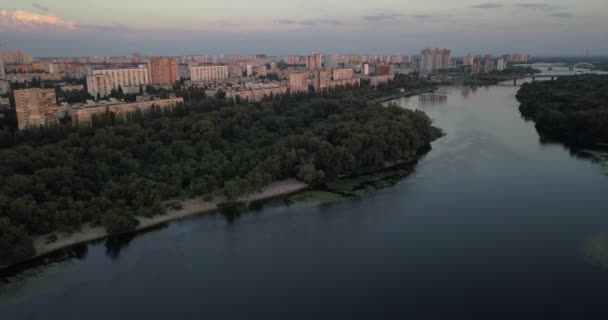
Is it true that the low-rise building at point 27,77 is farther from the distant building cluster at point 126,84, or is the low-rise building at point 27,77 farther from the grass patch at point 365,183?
the grass patch at point 365,183

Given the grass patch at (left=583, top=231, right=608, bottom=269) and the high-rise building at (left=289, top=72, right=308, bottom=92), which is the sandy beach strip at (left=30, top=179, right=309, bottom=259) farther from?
the high-rise building at (left=289, top=72, right=308, bottom=92)

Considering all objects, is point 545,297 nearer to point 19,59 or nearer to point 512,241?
point 512,241

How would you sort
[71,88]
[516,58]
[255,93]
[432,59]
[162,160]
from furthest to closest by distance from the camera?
[516,58], [432,59], [71,88], [255,93], [162,160]

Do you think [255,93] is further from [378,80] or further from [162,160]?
[378,80]

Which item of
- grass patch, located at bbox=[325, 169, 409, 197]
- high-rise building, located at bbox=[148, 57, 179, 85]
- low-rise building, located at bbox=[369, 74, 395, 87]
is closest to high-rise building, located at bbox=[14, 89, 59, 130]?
grass patch, located at bbox=[325, 169, 409, 197]

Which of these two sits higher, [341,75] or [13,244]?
[341,75]

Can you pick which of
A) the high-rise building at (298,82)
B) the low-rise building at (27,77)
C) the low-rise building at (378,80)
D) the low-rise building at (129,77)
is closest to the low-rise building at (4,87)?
the low-rise building at (27,77)

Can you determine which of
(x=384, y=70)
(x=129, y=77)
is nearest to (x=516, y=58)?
(x=384, y=70)
